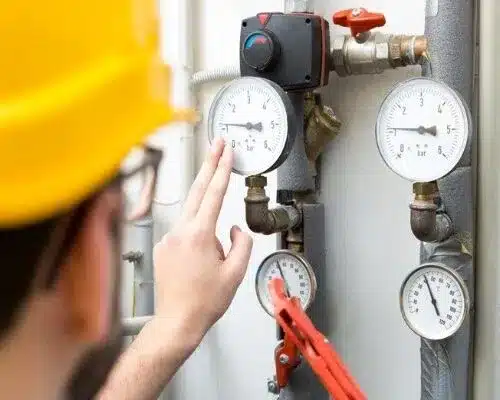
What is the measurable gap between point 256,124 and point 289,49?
0.48 ft

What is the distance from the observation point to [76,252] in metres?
0.38

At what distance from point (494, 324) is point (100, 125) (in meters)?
0.91

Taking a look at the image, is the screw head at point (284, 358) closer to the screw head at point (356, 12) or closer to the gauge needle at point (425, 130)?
the gauge needle at point (425, 130)

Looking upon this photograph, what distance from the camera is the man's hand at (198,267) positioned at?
34.9 inches

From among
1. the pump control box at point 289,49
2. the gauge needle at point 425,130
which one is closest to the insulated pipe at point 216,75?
the pump control box at point 289,49

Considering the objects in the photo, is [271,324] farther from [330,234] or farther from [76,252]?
[76,252]

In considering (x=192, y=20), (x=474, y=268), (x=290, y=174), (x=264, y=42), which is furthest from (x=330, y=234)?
(x=192, y=20)

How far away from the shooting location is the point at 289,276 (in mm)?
1148

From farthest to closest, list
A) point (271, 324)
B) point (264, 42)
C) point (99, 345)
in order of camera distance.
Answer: point (271, 324) < point (264, 42) < point (99, 345)

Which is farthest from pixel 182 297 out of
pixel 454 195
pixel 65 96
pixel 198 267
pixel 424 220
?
pixel 65 96

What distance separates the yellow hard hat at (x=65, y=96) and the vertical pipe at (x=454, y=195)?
776 millimetres

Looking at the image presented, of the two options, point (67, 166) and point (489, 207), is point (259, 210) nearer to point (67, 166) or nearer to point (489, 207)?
point (489, 207)

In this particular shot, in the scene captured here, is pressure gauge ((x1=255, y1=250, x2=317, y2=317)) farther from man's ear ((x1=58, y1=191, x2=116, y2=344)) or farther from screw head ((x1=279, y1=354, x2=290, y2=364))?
man's ear ((x1=58, y1=191, x2=116, y2=344))

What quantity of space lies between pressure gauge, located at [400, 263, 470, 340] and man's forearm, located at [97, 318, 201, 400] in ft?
1.15
